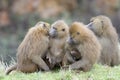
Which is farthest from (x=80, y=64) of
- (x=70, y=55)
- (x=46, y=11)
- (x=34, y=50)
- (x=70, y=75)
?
(x=46, y=11)

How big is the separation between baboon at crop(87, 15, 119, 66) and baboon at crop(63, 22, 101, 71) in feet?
4.08

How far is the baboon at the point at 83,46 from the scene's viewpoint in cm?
1163

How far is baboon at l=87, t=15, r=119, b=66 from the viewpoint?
13.0 m

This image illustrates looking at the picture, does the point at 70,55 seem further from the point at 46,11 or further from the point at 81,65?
the point at 46,11

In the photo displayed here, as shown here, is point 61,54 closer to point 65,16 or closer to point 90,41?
point 90,41

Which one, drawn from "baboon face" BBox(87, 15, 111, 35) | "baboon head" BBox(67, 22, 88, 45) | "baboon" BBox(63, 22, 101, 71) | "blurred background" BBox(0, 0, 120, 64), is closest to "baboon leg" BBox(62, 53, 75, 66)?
"baboon" BBox(63, 22, 101, 71)

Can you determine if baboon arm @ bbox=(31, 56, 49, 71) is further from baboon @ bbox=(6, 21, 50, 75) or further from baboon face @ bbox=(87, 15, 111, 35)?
baboon face @ bbox=(87, 15, 111, 35)

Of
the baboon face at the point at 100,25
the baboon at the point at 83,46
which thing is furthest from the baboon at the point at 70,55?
the baboon face at the point at 100,25

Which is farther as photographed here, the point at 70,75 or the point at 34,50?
the point at 34,50

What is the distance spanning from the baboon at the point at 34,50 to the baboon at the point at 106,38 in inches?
57.0

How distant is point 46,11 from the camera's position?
121ft

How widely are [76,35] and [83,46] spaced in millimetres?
249

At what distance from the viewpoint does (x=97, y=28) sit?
513 inches

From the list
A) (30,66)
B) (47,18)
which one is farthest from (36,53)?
(47,18)
